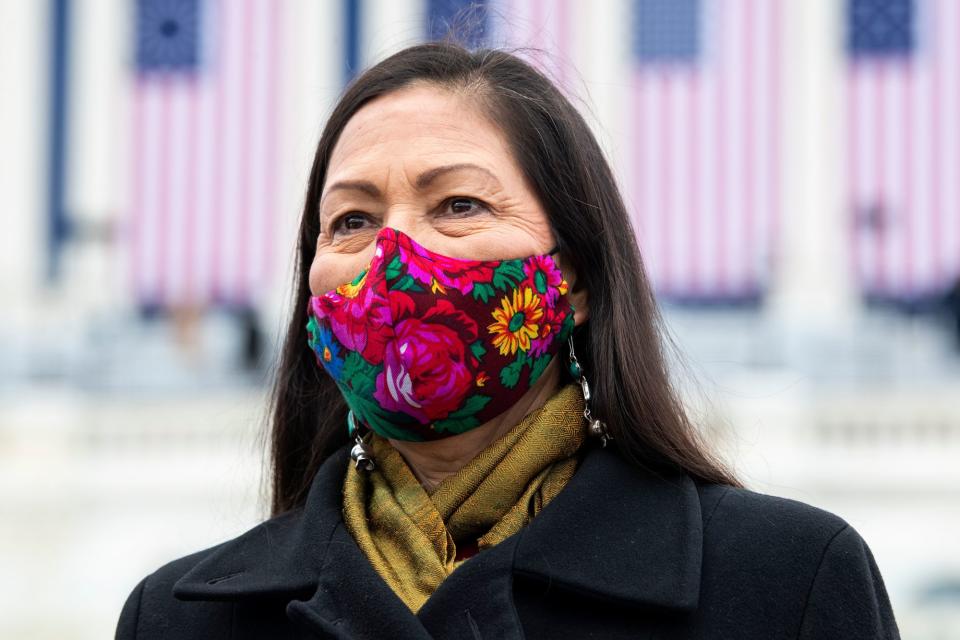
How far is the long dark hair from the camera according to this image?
217cm

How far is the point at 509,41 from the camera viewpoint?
2.61 metres

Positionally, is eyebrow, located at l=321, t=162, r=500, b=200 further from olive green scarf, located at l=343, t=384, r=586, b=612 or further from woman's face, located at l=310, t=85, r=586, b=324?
olive green scarf, located at l=343, t=384, r=586, b=612

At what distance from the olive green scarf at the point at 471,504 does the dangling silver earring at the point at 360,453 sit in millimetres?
68

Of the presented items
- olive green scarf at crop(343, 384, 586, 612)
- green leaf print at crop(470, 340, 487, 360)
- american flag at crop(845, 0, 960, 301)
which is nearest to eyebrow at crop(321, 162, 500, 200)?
green leaf print at crop(470, 340, 487, 360)

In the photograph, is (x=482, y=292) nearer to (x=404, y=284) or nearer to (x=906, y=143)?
(x=404, y=284)

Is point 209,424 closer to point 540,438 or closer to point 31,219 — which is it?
point 31,219

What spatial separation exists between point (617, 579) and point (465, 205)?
539 mm

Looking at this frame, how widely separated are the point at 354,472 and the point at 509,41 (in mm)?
780

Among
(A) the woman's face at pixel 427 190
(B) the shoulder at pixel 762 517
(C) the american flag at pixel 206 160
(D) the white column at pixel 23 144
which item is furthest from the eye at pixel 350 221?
(D) the white column at pixel 23 144

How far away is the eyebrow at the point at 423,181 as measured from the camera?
2.15 meters

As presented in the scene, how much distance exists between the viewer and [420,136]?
7.20ft

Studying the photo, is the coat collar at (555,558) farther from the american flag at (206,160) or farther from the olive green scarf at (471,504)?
the american flag at (206,160)

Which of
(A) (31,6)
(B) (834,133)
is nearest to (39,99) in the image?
(A) (31,6)

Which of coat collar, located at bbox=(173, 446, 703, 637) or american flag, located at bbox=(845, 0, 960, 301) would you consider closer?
coat collar, located at bbox=(173, 446, 703, 637)
